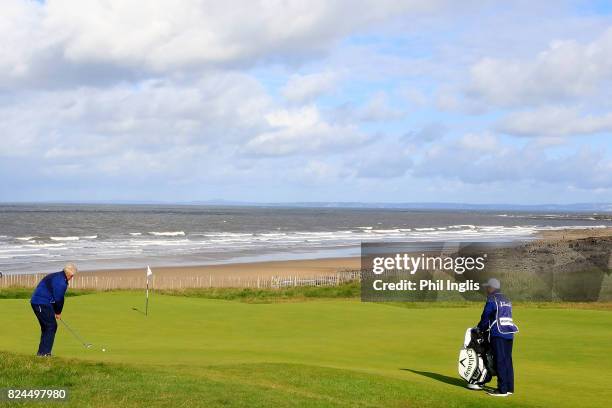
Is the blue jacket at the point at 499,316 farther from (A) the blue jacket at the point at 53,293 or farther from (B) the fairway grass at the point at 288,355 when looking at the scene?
(A) the blue jacket at the point at 53,293

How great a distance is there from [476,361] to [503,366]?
609mm

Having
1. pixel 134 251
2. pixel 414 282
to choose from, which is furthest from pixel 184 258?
pixel 414 282

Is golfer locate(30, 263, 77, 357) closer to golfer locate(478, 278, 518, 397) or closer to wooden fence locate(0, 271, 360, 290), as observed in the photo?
golfer locate(478, 278, 518, 397)

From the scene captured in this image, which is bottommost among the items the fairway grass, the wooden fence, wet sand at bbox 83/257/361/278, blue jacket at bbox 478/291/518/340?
wet sand at bbox 83/257/361/278

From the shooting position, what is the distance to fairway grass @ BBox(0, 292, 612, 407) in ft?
33.7

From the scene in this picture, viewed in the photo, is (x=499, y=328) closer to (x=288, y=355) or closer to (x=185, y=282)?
(x=288, y=355)

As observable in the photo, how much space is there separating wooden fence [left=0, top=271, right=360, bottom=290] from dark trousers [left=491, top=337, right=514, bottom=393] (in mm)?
30756

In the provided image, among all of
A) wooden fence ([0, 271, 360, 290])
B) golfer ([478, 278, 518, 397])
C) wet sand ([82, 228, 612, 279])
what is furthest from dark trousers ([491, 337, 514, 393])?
wet sand ([82, 228, 612, 279])

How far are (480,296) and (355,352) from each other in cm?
2642

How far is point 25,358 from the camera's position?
11805 millimetres

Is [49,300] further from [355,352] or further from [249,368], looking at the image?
[355,352]

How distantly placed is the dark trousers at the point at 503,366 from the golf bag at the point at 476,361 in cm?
22

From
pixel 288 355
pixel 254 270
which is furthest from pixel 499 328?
pixel 254 270

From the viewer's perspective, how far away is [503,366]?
11.2 m
